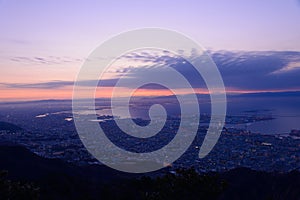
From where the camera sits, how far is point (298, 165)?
2270cm

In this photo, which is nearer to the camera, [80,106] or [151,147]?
[151,147]

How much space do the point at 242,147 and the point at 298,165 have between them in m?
9.49

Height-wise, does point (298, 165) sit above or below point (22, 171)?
below

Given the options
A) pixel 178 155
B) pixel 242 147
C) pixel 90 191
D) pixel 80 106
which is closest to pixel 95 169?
pixel 90 191

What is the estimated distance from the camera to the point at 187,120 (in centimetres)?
5516

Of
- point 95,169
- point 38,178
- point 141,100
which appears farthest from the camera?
point 141,100

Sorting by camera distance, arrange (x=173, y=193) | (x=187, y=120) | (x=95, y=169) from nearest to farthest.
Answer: (x=173, y=193) < (x=95, y=169) < (x=187, y=120)

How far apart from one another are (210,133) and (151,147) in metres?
11.0

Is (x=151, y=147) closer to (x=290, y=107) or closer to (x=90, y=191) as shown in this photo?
(x=90, y=191)

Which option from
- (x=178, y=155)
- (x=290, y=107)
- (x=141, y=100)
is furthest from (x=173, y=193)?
(x=141, y=100)

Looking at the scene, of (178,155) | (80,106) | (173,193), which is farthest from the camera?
(80,106)

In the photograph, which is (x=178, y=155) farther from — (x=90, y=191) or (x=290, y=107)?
(x=290, y=107)

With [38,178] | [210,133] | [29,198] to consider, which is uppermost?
[29,198]

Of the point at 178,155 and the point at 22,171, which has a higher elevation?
the point at 22,171
